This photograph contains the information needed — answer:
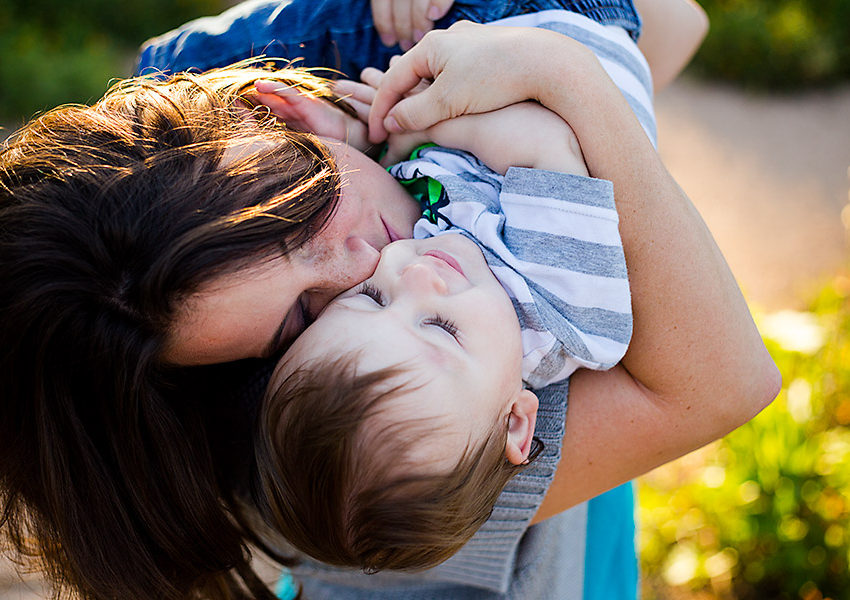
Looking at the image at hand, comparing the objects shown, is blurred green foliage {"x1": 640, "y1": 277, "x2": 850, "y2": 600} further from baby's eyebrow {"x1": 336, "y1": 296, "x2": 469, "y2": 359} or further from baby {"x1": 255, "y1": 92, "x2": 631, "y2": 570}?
baby's eyebrow {"x1": 336, "y1": 296, "x2": 469, "y2": 359}

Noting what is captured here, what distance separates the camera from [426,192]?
155 cm

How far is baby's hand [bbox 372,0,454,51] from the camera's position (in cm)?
164

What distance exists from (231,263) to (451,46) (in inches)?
22.9

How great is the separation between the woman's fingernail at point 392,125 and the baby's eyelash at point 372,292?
375 mm

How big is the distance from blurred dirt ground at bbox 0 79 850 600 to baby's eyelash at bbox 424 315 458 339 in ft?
9.80

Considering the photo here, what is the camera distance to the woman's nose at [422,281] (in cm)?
130

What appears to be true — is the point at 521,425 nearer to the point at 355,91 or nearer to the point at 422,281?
the point at 422,281

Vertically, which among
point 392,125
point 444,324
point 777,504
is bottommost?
point 777,504

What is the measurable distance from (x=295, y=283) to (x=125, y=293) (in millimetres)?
282

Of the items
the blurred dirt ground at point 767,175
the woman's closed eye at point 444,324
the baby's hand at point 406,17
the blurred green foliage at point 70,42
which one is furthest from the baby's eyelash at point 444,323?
the blurred green foliage at point 70,42

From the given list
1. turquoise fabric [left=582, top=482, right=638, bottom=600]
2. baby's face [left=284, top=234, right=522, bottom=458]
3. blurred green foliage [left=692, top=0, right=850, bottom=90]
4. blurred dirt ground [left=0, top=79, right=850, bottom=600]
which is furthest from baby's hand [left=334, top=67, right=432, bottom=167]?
blurred green foliage [left=692, top=0, right=850, bottom=90]

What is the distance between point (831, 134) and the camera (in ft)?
15.5

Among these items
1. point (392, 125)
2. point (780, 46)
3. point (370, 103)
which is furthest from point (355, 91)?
point (780, 46)

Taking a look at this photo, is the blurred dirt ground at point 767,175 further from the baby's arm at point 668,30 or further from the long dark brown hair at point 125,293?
the long dark brown hair at point 125,293
